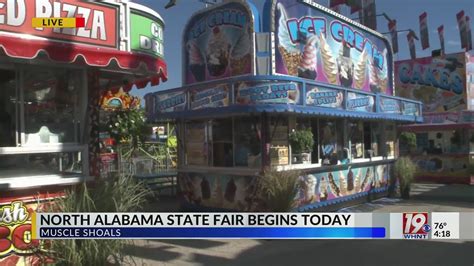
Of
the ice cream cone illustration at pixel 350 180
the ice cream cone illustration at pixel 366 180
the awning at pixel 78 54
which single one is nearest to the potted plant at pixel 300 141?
the ice cream cone illustration at pixel 350 180

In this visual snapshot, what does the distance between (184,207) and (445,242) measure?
588 centimetres

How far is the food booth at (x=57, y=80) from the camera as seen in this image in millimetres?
4852

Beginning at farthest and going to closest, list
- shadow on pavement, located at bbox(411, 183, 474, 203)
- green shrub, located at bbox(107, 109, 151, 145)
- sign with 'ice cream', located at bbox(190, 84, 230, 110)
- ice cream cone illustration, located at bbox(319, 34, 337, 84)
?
shadow on pavement, located at bbox(411, 183, 474, 203), ice cream cone illustration, located at bbox(319, 34, 337, 84), sign with 'ice cream', located at bbox(190, 84, 230, 110), green shrub, located at bbox(107, 109, 151, 145)

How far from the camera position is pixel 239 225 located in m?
6.31

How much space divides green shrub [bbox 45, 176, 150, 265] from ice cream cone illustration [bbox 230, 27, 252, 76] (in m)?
4.85

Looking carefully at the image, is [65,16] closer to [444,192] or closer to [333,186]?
[333,186]

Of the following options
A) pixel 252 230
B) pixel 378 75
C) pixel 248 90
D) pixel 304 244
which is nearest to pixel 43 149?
pixel 252 230

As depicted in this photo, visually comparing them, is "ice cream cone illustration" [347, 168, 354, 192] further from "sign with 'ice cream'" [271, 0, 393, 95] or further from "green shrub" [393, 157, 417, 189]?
"green shrub" [393, 157, 417, 189]

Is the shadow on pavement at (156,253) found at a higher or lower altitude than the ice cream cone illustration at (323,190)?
lower

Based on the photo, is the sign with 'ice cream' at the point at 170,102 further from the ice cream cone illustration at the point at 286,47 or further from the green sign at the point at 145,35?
the green sign at the point at 145,35

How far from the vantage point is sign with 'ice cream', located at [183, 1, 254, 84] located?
379 inches

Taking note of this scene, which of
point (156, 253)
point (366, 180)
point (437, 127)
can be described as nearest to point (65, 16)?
point (156, 253)

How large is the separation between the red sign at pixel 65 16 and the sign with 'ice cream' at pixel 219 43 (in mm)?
4349

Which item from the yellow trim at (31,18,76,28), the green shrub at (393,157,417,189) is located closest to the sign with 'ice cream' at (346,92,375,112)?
the green shrub at (393,157,417,189)
